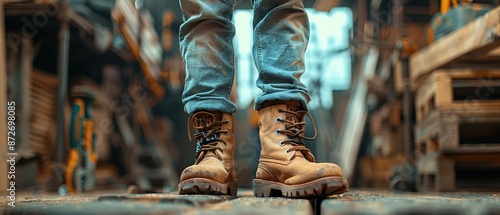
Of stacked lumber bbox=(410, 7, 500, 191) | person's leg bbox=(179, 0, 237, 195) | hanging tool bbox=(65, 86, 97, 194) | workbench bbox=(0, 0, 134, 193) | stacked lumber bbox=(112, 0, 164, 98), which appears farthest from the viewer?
stacked lumber bbox=(112, 0, 164, 98)

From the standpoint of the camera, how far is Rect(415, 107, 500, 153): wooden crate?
2549 mm

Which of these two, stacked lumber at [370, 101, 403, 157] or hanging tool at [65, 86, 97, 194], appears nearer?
hanging tool at [65, 86, 97, 194]

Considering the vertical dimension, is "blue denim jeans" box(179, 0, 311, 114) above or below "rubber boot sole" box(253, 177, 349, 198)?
above

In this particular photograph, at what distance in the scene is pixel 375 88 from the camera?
4.02 m

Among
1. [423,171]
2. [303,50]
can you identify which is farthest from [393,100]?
[303,50]

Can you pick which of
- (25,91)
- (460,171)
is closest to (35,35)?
(25,91)

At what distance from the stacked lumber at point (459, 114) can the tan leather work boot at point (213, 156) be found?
1.20 m

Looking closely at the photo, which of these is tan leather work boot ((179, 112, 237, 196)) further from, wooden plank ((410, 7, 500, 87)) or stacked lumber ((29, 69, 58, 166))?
stacked lumber ((29, 69, 58, 166))

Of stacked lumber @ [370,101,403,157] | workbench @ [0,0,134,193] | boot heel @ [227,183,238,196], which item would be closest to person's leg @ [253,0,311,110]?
boot heel @ [227,183,238,196]

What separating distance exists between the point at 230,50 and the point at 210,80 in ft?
0.41

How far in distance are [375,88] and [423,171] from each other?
1.29 m

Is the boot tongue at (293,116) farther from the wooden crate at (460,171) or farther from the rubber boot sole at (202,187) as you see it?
the wooden crate at (460,171)

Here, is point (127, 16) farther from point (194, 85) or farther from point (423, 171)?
point (194, 85)

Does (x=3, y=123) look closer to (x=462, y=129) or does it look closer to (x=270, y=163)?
(x=270, y=163)
